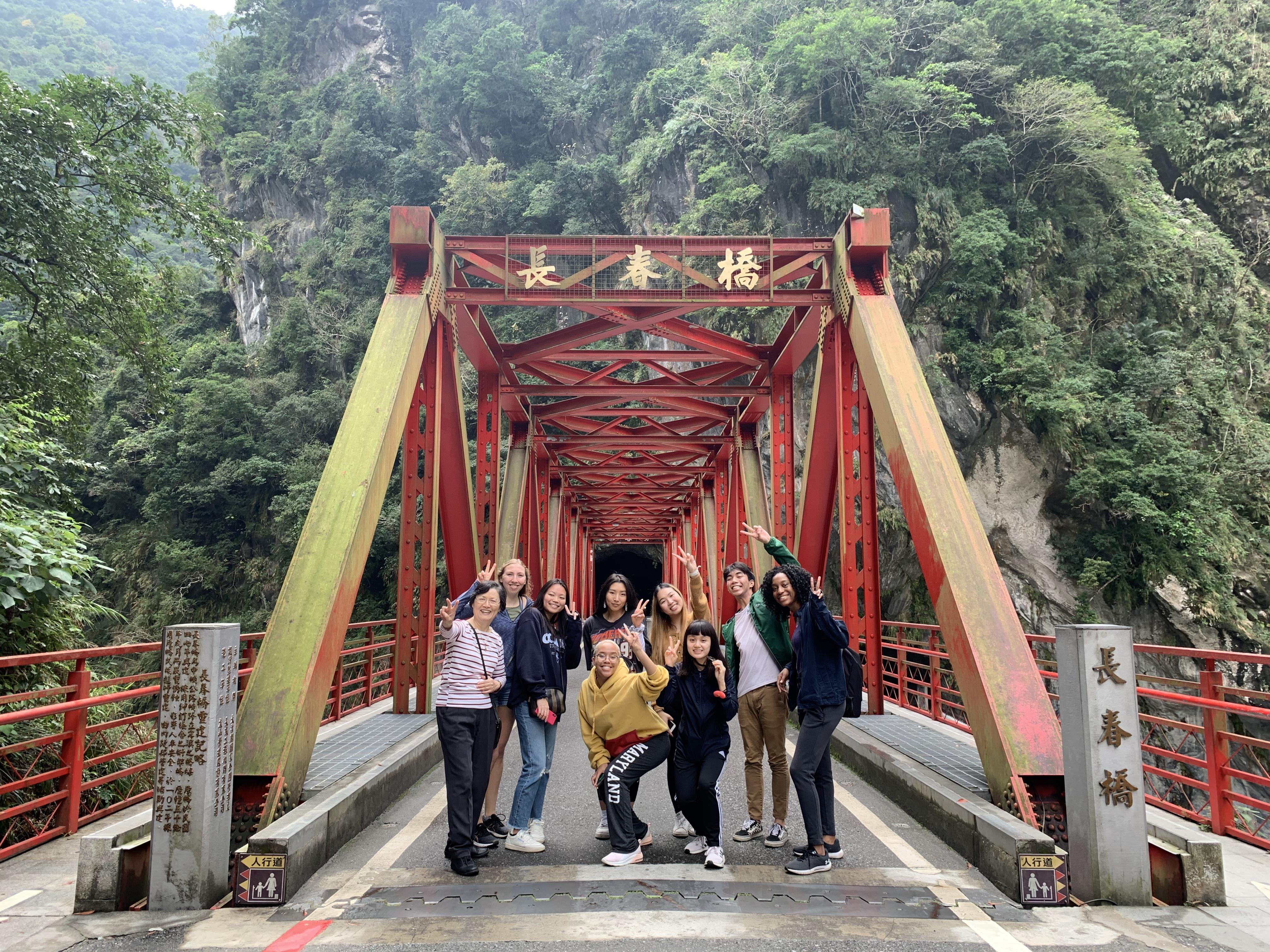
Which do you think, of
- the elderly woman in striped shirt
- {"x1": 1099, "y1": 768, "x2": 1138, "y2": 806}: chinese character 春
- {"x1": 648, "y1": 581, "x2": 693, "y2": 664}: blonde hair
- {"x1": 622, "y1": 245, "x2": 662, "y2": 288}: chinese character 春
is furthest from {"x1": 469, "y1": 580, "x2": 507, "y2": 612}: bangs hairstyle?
{"x1": 622, "y1": 245, "x2": 662, "y2": 288}: chinese character 春

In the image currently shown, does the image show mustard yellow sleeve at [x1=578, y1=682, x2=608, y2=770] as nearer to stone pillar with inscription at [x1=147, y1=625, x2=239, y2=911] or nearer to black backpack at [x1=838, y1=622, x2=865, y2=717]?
black backpack at [x1=838, y1=622, x2=865, y2=717]

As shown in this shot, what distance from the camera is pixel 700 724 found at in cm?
393

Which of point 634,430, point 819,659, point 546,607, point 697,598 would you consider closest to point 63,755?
point 546,607

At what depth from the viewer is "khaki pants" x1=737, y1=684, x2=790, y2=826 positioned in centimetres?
410

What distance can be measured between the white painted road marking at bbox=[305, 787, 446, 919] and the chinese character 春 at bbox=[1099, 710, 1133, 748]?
127 inches

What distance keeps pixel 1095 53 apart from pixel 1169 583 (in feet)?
44.2

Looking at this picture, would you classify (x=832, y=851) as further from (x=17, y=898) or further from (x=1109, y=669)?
(x=17, y=898)

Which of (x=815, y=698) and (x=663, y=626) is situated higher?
(x=663, y=626)

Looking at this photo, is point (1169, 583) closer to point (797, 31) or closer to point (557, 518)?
point (557, 518)

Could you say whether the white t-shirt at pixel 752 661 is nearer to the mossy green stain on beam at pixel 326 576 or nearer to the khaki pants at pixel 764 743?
the khaki pants at pixel 764 743

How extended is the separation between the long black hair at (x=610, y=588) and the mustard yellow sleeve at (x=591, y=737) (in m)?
0.48

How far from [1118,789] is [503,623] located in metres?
2.99

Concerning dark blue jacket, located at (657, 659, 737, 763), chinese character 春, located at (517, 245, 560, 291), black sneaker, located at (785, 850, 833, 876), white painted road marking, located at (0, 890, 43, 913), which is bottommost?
white painted road marking, located at (0, 890, 43, 913)

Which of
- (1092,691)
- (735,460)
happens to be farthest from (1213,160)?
(1092,691)
